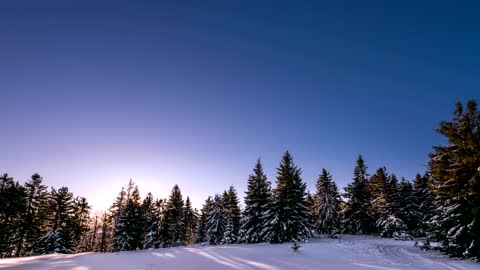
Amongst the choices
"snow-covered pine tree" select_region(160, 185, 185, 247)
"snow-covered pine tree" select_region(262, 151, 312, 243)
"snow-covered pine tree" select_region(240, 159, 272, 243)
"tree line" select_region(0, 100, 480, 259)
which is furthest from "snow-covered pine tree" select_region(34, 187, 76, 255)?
"snow-covered pine tree" select_region(262, 151, 312, 243)

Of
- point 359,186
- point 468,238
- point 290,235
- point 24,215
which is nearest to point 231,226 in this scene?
point 290,235

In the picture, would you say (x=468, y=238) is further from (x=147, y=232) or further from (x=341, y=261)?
(x=147, y=232)

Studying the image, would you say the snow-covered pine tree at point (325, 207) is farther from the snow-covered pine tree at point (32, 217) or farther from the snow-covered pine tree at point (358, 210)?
the snow-covered pine tree at point (32, 217)

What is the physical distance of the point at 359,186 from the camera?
4759 cm

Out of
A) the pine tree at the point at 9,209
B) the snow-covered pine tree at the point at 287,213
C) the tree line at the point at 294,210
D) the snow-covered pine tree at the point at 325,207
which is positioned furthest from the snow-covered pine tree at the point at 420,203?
the pine tree at the point at 9,209

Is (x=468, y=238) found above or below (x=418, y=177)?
below

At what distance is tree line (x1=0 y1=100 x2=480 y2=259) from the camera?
64.6 ft

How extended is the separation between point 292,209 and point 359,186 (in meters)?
19.4

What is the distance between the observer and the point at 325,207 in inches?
1795

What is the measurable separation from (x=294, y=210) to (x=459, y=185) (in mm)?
17737

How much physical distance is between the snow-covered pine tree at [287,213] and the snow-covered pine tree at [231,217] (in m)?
13.0

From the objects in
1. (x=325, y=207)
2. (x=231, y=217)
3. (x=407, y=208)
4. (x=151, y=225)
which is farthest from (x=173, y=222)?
(x=407, y=208)

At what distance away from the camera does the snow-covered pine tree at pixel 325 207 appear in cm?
4547

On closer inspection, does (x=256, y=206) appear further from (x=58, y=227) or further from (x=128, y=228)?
(x=58, y=227)
